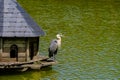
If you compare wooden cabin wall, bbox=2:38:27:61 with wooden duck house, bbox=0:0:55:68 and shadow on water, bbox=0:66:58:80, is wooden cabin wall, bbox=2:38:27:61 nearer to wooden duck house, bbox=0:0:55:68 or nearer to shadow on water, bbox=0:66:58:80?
wooden duck house, bbox=0:0:55:68

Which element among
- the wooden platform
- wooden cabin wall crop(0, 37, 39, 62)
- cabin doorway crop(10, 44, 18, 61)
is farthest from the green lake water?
cabin doorway crop(10, 44, 18, 61)

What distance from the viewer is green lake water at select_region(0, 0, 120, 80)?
82.1ft

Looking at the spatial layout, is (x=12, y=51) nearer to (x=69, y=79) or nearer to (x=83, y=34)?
(x=69, y=79)

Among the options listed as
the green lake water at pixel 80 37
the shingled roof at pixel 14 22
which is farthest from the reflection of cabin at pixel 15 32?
the green lake water at pixel 80 37

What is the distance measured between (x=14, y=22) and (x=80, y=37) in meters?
10.6

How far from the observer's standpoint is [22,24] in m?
24.3

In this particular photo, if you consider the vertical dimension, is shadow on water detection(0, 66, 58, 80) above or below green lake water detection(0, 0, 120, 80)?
below

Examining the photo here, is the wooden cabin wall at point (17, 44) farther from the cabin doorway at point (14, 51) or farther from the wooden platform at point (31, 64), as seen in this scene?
the wooden platform at point (31, 64)

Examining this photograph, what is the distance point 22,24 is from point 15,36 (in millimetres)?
814

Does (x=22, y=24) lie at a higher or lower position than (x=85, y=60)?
higher

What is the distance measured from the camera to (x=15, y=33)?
24.1 m

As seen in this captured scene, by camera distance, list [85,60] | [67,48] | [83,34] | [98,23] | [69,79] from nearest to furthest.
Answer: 1. [69,79]
2. [85,60]
3. [67,48]
4. [83,34]
5. [98,23]

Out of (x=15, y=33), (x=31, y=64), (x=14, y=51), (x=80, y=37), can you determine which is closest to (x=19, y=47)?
(x=14, y=51)

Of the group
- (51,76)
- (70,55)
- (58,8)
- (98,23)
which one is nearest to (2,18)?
(51,76)
